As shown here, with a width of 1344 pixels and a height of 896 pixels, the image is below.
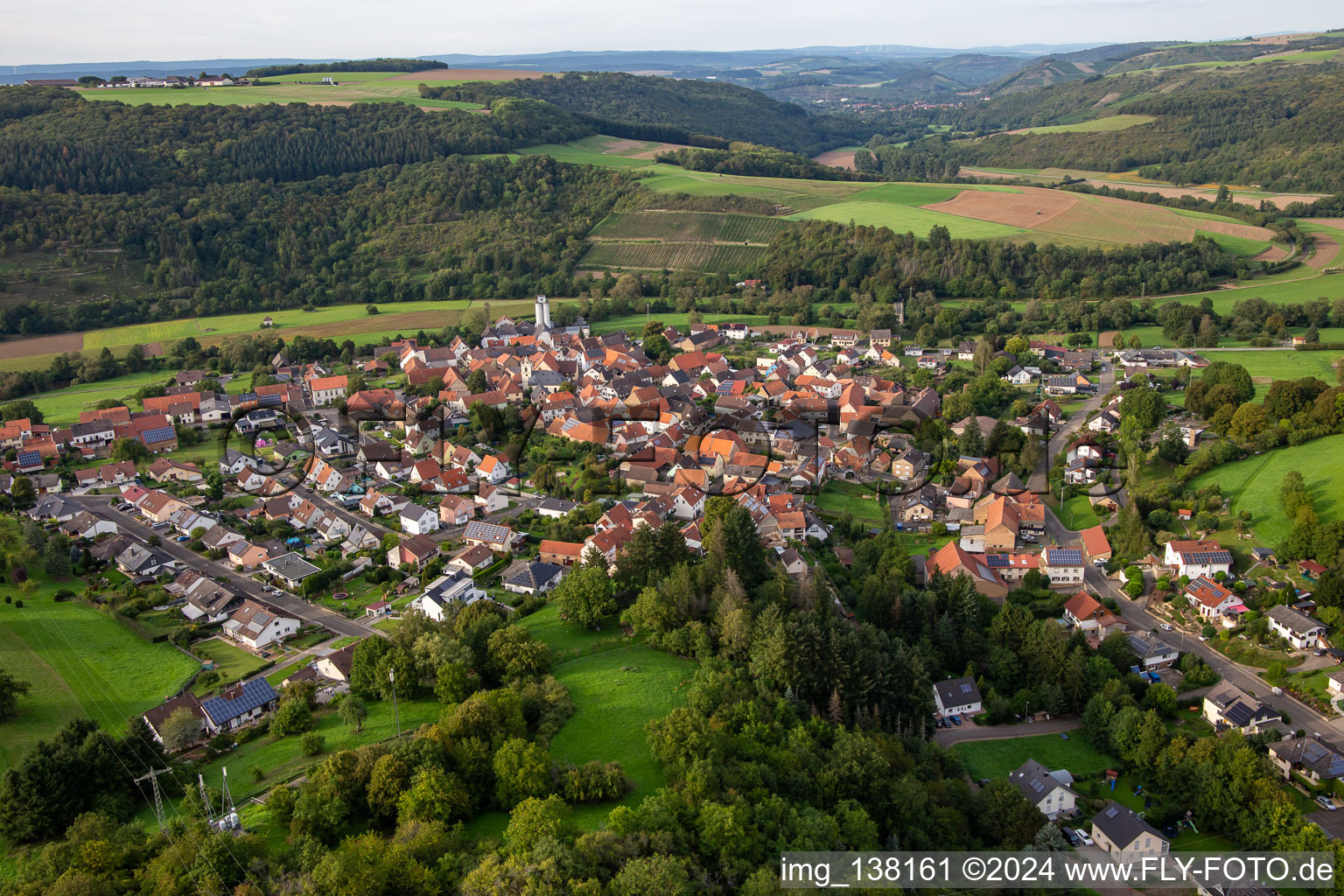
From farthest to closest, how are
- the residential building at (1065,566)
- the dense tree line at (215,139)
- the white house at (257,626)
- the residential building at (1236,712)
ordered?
1. the dense tree line at (215,139)
2. the residential building at (1065,566)
3. the white house at (257,626)
4. the residential building at (1236,712)

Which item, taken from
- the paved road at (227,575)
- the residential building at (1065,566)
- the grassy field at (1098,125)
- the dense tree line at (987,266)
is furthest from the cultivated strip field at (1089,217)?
the paved road at (227,575)

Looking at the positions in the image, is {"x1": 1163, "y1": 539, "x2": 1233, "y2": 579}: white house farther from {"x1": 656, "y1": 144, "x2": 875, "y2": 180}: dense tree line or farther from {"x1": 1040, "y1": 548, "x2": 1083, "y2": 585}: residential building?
{"x1": 656, "y1": 144, "x2": 875, "y2": 180}: dense tree line

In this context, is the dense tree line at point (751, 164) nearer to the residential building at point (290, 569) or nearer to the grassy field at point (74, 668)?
the residential building at point (290, 569)

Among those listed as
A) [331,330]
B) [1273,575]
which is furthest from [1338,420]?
[331,330]

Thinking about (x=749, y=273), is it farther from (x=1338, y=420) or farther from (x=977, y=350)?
(x=1338, y=420)

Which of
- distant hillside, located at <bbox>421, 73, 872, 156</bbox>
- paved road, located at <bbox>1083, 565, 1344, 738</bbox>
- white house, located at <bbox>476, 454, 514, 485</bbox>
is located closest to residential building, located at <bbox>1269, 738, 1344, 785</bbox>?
paved road, located at <bbox>1083, 565, 1344, 738</bbox>

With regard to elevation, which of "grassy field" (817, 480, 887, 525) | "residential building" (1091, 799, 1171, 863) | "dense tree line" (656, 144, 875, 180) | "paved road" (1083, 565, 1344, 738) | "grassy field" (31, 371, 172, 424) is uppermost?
"dense tree line" (656, 144, 875, 180)
